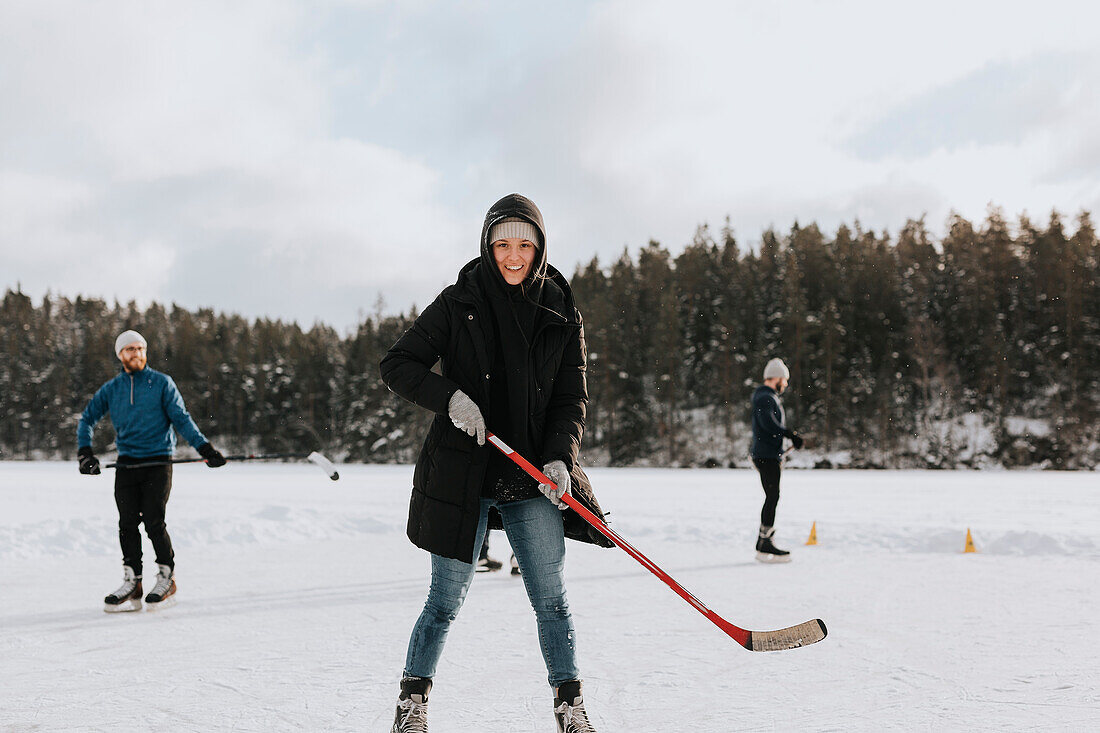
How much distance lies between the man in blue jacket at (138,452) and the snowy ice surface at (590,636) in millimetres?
289

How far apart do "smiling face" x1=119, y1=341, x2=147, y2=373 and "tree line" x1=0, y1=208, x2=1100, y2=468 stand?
3710 centimetres

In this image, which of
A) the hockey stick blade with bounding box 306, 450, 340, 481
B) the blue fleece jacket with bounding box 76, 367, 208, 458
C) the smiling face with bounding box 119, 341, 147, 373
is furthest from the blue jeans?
the smiling face with bounding box 119, 341, 147, 373

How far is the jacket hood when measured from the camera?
235 cm

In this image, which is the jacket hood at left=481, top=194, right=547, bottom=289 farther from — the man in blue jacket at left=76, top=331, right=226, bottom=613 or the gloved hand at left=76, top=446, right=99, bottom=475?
the gloved hand at left=76, top=446, right=99, bottom=475

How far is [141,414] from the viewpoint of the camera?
4.80 meters

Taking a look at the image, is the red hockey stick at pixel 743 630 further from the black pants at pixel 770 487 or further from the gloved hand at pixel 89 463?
the black pants at pixel 770 487

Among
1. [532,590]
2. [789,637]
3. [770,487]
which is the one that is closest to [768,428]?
[770,487]

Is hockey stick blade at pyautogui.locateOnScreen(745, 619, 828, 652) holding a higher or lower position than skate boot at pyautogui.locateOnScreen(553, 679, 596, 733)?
higher

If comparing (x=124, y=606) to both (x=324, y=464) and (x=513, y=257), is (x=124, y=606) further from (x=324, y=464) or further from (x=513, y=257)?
(x=513, y=257)

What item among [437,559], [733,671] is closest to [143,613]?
[437,559]

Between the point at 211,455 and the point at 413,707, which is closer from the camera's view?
the point at 413,707

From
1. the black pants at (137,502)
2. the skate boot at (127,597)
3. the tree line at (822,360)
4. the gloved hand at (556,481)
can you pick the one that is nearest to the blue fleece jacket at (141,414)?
the black pants at (137,502)

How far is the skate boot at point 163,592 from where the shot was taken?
15.6 ft

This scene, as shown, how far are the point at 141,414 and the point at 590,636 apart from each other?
124 inches
